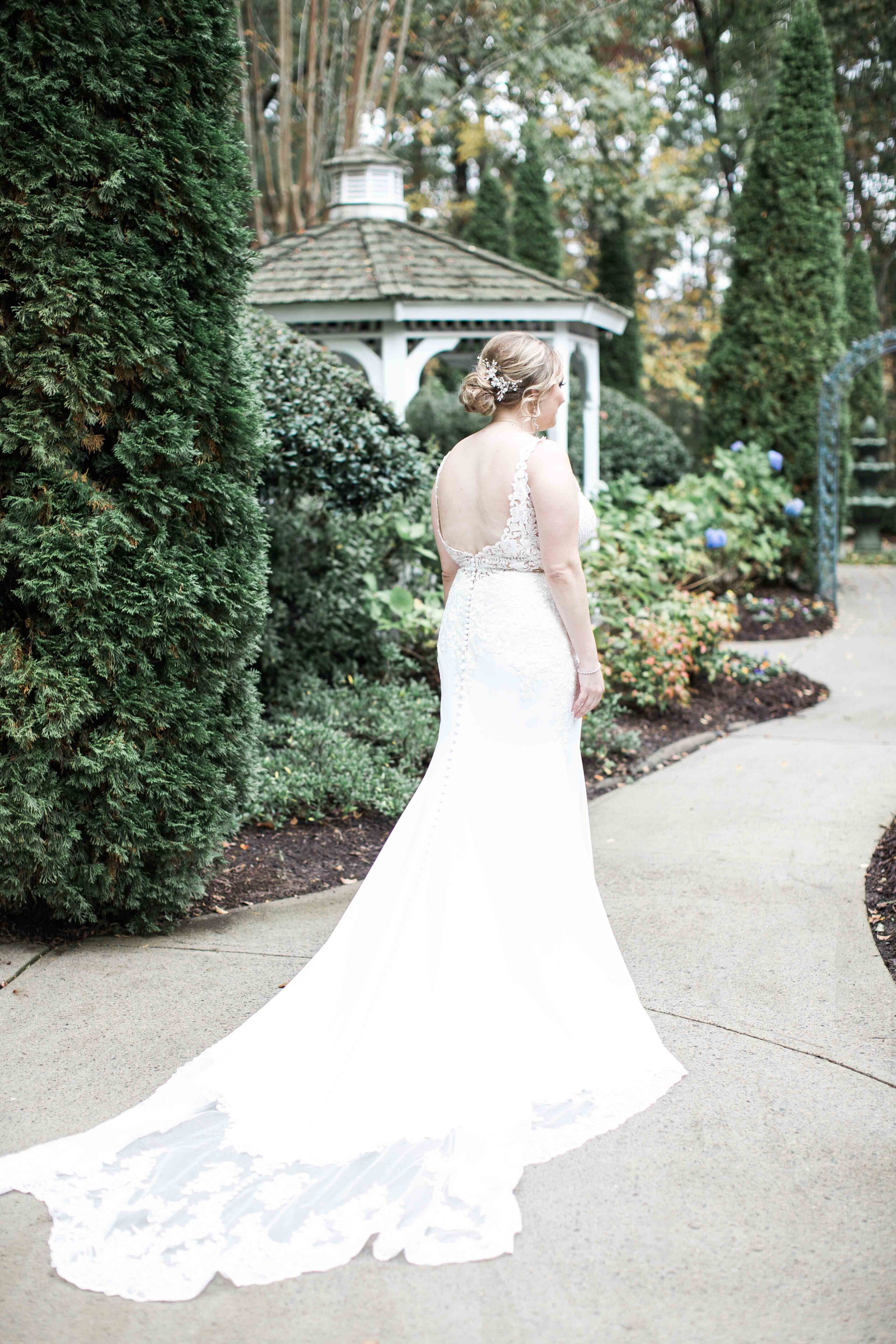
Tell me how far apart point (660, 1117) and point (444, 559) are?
1.68m

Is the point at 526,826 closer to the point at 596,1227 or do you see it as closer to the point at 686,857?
the point at 596,1227

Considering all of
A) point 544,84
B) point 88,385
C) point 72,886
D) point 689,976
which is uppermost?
point 544,84

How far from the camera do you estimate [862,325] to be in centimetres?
2127

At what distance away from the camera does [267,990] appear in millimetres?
3662

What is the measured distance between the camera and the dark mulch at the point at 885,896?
13.3 ft

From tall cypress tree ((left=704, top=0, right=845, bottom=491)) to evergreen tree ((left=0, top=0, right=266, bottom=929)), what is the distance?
9535 millimetres

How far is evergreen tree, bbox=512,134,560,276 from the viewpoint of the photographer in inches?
726

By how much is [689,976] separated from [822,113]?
37.2 feet

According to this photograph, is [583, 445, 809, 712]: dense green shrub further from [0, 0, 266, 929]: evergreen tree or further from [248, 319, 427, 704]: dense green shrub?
[0, 0, 266, 929]: evergreen tree

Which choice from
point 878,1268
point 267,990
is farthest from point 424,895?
point 878,1268

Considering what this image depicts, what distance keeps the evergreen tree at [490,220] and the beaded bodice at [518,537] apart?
1680 cm

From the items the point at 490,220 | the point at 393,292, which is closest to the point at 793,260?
the point at 393,292

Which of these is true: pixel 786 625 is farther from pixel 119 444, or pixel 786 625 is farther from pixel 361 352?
pixel 119 444

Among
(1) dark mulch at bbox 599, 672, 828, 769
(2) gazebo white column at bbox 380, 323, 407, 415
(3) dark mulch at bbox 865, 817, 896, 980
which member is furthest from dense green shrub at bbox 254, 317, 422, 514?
(3) dark mulch at bbox 865, 817, 896, 980
